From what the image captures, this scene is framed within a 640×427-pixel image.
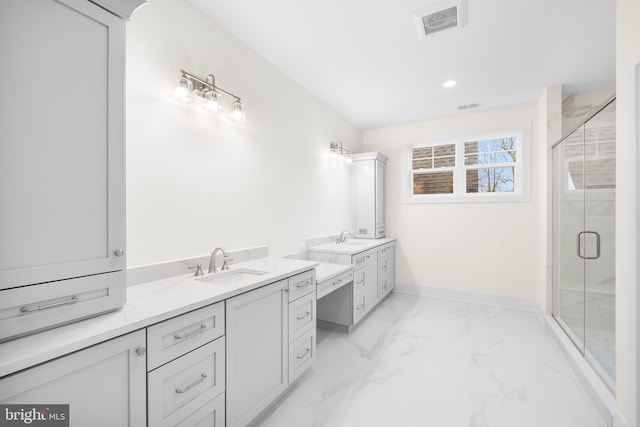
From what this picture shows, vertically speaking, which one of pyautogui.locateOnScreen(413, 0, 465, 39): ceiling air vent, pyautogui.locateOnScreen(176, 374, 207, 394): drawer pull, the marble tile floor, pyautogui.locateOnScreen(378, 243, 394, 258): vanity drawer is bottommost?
the marble tile floor

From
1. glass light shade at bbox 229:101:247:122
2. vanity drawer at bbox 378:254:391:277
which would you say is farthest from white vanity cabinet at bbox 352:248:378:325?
glass light shade at bbox 229:101:247:122

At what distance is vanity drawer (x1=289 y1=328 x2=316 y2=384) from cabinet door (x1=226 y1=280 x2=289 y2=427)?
6cm

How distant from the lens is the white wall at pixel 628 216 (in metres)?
1.36

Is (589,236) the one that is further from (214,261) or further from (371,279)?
(214,261)

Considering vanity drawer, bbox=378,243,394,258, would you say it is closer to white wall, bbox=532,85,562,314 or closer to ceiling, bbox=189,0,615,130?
white wall, bbox=532,85,562,314

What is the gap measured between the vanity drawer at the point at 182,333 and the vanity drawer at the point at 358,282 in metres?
1.79

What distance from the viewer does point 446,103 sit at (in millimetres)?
3557

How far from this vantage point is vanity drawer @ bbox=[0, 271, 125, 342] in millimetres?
884

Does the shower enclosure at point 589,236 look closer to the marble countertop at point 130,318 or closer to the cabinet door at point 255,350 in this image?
the cabinet door at point 255,350

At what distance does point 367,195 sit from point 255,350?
297cm

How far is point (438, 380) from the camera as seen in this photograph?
214 centimetres

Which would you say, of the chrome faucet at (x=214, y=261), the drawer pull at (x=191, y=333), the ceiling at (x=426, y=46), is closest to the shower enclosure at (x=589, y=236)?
the ceiling at (x=426, y=46)

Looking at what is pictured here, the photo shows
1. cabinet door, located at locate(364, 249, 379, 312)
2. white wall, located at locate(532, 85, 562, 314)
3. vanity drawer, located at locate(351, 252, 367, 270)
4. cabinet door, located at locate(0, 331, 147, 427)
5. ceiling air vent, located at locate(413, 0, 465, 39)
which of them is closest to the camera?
cabinet door, located at locate(0, 331, 147, 427)

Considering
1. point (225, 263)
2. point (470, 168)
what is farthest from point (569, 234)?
point (225, 263)
